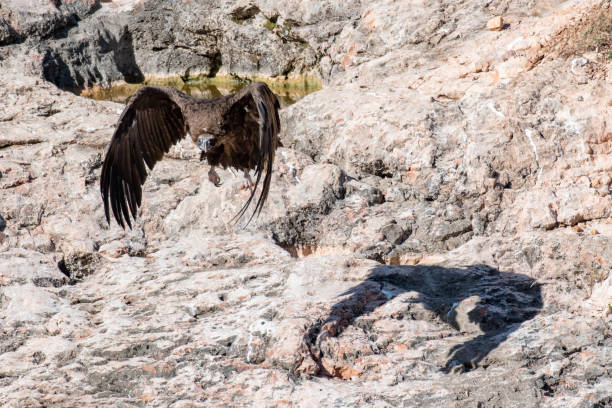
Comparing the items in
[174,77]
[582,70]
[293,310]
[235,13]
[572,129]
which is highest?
[235,13]

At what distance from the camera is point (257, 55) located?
35.6ft

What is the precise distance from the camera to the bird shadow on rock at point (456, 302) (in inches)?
175

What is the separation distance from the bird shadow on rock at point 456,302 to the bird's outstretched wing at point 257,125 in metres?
0.92

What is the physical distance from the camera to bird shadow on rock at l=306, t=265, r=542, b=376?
4.45 m

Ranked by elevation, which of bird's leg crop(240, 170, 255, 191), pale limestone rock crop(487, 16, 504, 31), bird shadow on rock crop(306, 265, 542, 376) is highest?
pale limestone rock crop(487, 16, 504, 31)

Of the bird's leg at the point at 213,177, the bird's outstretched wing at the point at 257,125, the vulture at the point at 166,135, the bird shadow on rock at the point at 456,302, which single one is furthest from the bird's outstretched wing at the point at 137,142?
the bird shadow on rock at the point at 456,302

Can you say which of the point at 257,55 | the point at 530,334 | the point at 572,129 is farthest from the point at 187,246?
the point at 257,55

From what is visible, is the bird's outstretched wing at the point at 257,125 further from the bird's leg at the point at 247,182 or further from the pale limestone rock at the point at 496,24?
the pale limestone rock at the point at 496,24

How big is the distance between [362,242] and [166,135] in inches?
76.0

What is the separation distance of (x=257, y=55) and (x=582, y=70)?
17.9 feet

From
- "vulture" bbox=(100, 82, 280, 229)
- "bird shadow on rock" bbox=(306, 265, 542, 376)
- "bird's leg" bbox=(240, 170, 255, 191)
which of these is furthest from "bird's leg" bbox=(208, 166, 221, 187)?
"bird shadow on rock" bbox=(306, 265, 542, 376)

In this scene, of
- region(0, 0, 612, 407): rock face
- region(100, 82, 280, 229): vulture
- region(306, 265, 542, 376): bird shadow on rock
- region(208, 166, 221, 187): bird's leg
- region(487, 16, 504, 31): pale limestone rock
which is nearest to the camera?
region(0, 0, 612, 407): rock face

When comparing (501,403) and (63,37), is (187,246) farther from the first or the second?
(63,37)

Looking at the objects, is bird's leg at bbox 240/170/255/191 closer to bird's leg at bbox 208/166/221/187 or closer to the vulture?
the vulture
